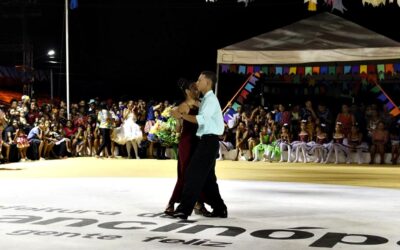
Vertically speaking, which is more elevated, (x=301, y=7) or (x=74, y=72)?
(x=301, y=7)

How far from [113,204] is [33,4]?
18607 mm

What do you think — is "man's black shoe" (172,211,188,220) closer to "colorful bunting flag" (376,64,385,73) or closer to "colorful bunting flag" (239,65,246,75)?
"colorful bunting flag" (376,64,385,73)

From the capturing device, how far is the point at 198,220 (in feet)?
20.8

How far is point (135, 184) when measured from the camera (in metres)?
10.4

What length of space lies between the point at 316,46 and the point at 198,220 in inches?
453

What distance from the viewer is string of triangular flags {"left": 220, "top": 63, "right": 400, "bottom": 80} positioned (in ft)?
56.5

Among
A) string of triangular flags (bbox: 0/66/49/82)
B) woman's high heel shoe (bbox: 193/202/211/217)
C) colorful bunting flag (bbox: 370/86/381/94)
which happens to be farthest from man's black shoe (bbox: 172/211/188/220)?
string of triangular flags (bbox: 0/66/49/82)

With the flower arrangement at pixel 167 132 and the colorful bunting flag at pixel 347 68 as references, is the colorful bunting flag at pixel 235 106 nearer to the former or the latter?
the flower arrangement at pixel 167 132

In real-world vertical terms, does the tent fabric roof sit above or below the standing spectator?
above

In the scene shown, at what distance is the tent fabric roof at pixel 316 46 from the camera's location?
16531 mm

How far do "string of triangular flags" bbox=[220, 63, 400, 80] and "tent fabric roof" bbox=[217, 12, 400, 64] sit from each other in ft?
2.63

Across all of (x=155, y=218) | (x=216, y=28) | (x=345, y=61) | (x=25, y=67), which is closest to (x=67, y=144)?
(x=25, y=67)

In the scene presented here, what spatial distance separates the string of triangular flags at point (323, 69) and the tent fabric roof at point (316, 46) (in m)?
0.80

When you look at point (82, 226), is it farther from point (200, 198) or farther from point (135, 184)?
point (135, 184)
